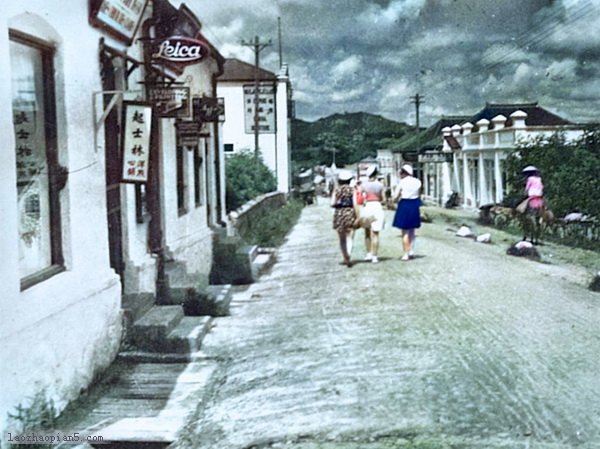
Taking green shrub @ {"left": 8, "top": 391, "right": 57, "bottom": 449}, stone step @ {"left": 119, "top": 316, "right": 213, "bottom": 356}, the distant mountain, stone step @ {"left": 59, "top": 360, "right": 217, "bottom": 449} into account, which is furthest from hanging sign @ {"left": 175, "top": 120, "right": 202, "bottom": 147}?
green shrub @ {"left": 8, "top": 391, "right": 57, "bottom": 449}

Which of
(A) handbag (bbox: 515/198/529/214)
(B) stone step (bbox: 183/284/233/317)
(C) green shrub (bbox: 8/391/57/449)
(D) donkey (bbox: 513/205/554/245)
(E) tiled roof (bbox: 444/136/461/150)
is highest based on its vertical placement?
(E) tiled roof (bbox: 444/136/461/150)

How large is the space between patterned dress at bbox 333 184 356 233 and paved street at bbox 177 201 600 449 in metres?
0.07

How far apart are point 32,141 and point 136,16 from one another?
4.23 ft

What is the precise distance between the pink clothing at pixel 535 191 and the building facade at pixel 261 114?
1.39 m

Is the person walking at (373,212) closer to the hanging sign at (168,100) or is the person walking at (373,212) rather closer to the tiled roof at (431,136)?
the tiled roof at (431,136)

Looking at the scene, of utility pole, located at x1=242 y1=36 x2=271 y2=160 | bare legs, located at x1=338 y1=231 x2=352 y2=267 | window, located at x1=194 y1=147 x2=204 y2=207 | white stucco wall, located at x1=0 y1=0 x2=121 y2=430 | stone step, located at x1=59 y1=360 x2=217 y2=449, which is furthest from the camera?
window, located at x1=194 y1=147 x2=204 y2=207

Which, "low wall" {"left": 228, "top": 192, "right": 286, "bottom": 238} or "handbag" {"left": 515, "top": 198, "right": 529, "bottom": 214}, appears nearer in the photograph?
"handbag" {"left": 515, "top": 198, "right": 529, "bottom": 214}

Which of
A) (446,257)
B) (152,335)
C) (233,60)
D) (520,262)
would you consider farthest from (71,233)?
(520,262)

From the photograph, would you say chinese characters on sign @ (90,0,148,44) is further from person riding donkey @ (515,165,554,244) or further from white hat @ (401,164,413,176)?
person riding donkey @ (515,165,554,244)

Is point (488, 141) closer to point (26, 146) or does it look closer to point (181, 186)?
point (181, 186)

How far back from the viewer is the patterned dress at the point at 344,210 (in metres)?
4.57

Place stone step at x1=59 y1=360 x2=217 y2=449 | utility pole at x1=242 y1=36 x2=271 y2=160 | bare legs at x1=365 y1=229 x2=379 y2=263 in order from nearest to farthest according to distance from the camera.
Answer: stone step at x1=59 y1=360 x2=217 y2=449 → utility pole at x1=242 y1=36 x2=271 y2=160 → bare legs at x1=365 y1=229 x2=379 y2=263

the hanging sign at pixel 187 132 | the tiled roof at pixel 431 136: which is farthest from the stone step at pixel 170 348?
the tiled roof at pixel 431 136

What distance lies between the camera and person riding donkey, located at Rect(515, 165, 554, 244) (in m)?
4.53
